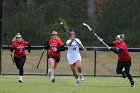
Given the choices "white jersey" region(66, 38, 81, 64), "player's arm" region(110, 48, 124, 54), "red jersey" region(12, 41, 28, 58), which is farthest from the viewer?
"red jersey" region(12, 41, 28, 58)

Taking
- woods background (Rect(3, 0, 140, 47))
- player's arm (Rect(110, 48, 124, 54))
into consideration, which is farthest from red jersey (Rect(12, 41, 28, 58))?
woods background (Rect(3, 0, 140, 47))

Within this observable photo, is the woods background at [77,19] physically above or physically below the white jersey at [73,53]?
above

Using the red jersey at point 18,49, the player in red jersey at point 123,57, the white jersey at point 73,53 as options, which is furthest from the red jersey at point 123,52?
the red jersey at point 18,49

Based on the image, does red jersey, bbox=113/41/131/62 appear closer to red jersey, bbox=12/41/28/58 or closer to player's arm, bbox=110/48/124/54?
player's arm, bbox=110/48/124/54

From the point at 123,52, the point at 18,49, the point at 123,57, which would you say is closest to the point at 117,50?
the point at 123,52

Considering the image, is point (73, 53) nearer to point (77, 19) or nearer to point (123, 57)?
point (123, 57)

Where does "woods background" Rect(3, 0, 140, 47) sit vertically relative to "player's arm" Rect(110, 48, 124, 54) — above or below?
above

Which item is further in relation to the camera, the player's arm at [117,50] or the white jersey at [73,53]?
the white jersey at [73,53]

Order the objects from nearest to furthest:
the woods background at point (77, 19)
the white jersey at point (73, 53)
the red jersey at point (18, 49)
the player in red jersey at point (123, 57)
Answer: the player in red jersey at point (123, 57), the white jersey at point (73, 53), the red jersey at point (18, 49), the woods background at point (77, 19)

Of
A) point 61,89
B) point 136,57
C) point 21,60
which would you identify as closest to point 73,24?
point 136,57

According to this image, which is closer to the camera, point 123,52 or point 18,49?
point 123,52

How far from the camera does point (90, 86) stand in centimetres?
2577

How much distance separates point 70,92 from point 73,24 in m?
31.6

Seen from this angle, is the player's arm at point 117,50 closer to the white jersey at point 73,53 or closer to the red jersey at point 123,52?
the red jersey at point 123,52
